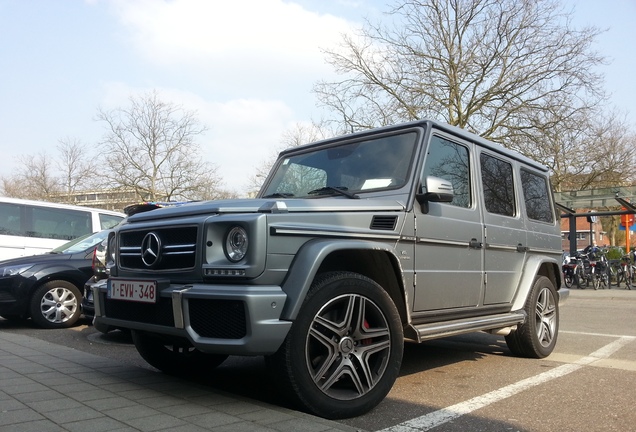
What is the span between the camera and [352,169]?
4836mm

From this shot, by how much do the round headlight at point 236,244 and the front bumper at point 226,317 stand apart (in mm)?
194

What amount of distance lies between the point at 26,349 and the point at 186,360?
7.48 ft

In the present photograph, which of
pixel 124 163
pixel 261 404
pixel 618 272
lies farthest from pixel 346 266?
pixel 124 163

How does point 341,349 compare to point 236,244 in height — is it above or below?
below

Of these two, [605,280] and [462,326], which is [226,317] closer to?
[462,326]

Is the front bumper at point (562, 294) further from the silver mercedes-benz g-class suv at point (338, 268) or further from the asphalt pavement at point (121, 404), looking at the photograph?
the asphalt pavement at point (121, 404)

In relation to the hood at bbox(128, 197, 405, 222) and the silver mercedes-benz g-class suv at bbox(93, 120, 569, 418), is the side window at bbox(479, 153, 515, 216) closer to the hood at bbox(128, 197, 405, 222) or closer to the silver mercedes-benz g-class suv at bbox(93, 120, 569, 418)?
the silver mercedes-benz g-class suv at bbox(93, 120, 569, 418)

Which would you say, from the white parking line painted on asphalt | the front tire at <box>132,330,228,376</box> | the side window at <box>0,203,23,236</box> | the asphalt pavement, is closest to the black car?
the asphalt pavement

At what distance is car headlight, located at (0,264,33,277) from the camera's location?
8.15 meters

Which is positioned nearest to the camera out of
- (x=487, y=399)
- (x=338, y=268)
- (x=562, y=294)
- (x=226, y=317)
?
(x=226, y=317)

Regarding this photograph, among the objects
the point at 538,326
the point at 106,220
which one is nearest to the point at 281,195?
the point at 538,326

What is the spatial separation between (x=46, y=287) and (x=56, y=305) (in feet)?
0.98

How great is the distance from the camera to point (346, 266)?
4.03 m

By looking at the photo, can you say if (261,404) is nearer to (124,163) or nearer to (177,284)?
(177,284)
